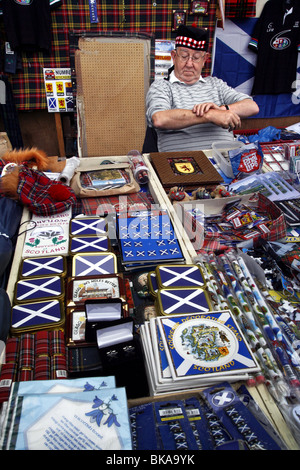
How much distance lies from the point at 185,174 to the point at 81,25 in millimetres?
3095

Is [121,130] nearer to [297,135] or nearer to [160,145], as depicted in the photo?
[160,145]

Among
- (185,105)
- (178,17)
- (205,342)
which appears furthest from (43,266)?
(178,17)

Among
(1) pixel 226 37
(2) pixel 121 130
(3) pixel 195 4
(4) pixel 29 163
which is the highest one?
(3) pixel 195 4

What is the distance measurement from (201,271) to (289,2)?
→ 474cm

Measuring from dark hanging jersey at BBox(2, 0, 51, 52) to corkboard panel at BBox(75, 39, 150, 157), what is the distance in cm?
45

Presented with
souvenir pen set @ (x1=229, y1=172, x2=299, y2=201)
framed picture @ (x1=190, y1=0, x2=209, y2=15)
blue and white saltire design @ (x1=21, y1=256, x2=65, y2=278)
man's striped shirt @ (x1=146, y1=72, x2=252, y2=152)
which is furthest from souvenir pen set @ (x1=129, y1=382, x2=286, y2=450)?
framed picture @ (x1=190, y1=0, x2=209, y2=15)

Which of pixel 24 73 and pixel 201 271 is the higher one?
pixel 24 73

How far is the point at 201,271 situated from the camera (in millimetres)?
1555

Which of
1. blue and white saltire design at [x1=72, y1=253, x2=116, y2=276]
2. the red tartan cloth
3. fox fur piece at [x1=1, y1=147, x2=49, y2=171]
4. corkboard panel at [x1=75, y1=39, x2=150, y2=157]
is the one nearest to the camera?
blue and white saltire design at [x1=72, y1=253, x2=116, y2=276]

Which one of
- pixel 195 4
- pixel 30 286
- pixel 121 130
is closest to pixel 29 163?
pixel 30 286

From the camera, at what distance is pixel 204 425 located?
3.33ft

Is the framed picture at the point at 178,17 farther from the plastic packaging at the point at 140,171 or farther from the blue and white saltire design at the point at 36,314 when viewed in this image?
the blue and white saltire design at the point at 36,314

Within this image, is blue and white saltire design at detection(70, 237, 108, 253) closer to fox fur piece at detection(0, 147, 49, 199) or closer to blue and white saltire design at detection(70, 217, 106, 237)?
blue and white saltire design at detection(70, 217, 106, 237)

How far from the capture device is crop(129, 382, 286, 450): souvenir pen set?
0.94 metres
